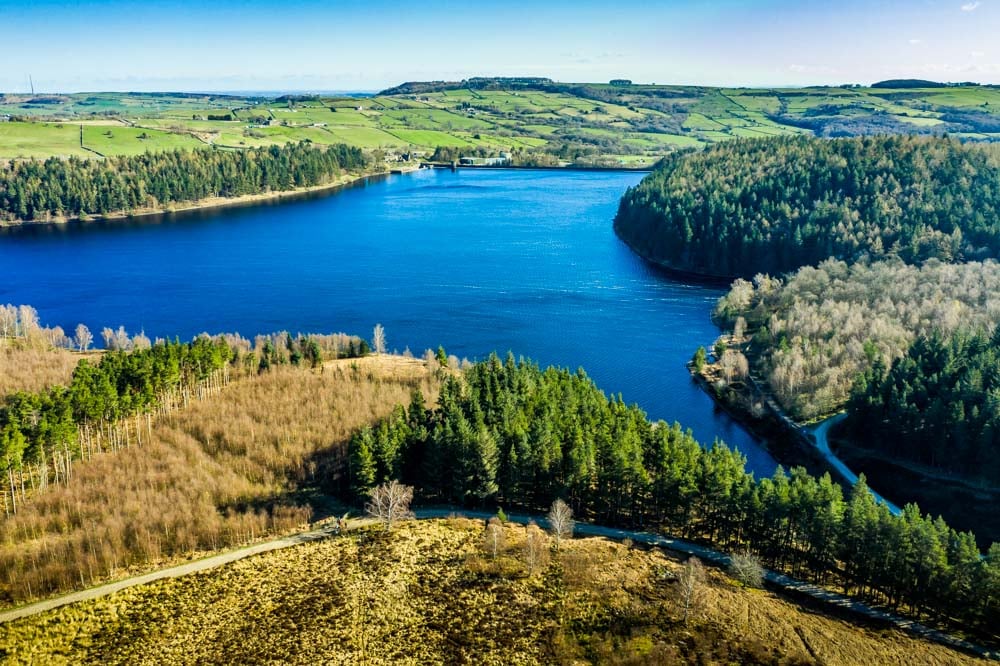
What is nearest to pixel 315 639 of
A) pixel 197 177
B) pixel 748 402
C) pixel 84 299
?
pixel 748 402

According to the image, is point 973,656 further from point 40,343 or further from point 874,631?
point 40,343

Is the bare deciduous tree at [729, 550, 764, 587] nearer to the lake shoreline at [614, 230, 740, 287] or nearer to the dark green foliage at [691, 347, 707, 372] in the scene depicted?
the dark green foliage at [691, 347, 707, 372]

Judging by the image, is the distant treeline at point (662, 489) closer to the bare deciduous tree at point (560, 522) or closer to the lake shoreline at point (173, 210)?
the bare deciduous tree at point (560, 522)

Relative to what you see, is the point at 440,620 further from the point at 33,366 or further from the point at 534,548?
the point at 33,366

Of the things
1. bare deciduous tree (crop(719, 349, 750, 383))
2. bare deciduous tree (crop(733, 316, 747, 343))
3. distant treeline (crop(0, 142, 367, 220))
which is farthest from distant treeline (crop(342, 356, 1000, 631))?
A: distant treeline (crop(0, 142, 367, 220))

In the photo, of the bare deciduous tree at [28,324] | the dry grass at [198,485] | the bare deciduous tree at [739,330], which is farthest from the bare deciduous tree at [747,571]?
the bare deciduous tree at [28,324]

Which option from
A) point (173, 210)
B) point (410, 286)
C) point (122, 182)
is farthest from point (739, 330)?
point (122, 182)
